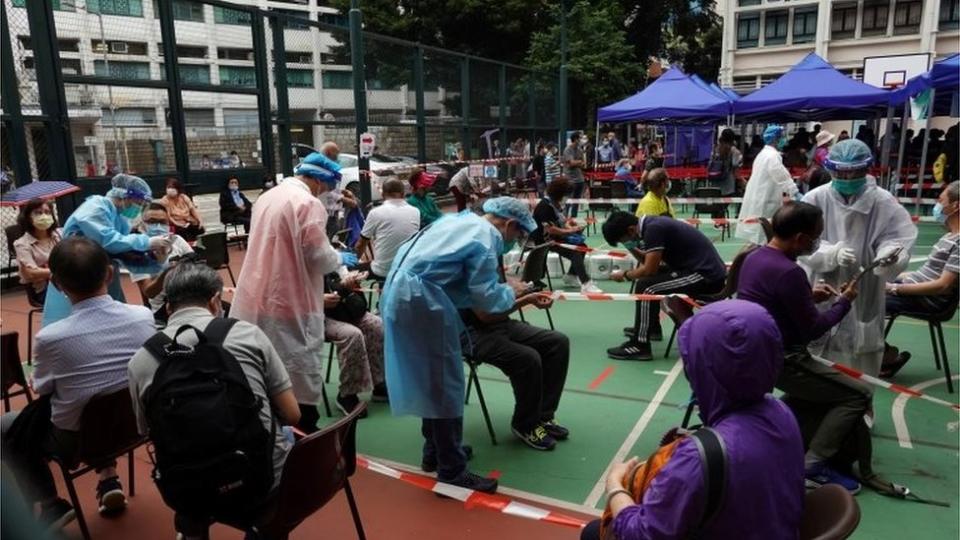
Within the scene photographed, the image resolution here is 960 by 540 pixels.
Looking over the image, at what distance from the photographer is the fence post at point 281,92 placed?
9.97 meters

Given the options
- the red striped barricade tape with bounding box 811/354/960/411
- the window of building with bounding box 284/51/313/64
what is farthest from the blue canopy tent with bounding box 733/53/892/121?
the red striped barricade tape with bounding box 811/354/960/411

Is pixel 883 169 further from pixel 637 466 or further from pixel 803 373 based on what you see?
pixel 637 466

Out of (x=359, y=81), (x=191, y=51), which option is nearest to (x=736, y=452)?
(x=359, y=81)

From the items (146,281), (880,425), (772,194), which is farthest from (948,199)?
(146,281)

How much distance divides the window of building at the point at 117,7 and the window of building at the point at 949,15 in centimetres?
3867

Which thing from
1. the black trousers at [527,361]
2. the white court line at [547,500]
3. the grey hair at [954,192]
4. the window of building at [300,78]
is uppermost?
the window of building at [300,78]

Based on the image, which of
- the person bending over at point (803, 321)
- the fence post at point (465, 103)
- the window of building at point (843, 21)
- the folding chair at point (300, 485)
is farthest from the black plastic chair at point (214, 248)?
the window of building at point (843, 21)

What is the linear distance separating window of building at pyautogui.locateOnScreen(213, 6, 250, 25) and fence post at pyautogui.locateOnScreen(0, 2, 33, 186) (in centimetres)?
260

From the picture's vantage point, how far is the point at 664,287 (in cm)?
512

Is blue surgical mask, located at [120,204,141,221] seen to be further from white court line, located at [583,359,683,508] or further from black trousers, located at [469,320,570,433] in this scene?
white court line, located at [583,359,683,508]

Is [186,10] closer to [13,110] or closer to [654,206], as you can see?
[13,110]

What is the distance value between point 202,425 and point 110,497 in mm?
1656

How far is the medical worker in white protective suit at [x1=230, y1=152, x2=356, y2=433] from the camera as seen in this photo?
3615 millimetres

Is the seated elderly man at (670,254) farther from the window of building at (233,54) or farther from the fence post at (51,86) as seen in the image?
the window of building at (233,54)
